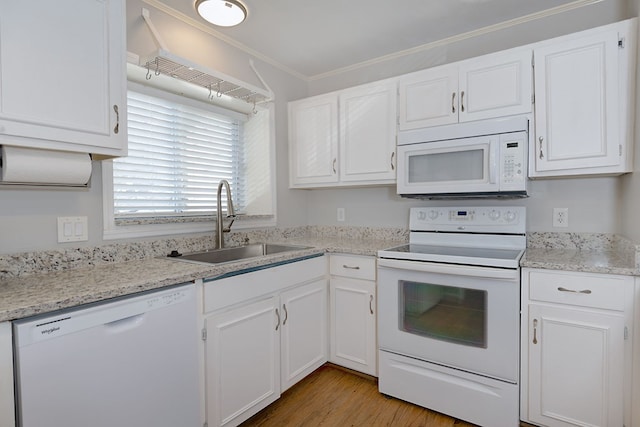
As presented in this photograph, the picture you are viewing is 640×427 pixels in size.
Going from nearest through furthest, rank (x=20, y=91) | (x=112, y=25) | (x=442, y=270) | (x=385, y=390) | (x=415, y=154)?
(x=20, y=91)
(x=112, y=25)
(x=442, y=270)
(x=385, y=390)
(x=415, y=154)

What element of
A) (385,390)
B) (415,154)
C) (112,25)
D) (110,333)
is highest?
(112,25)

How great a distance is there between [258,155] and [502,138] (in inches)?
67.3

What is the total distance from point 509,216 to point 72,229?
7.91 ft

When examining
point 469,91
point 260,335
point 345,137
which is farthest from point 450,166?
point 260,335

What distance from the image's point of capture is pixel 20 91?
1.16 metres

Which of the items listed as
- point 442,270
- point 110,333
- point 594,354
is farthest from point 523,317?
point 110,333

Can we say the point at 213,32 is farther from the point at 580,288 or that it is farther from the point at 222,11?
the point at 580,288

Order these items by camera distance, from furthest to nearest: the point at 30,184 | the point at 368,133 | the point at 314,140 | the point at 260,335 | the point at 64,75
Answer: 1. the point at 314,140
2. the point at 368,133
3. the point at 260,335
4. the point at 30,184
5. the point at 64,75

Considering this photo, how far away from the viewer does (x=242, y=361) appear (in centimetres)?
167

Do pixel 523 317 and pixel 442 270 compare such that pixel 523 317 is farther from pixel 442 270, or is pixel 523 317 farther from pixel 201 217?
pixel 201 217

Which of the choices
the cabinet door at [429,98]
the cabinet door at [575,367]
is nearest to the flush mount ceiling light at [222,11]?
the cabinet door at [429,98]

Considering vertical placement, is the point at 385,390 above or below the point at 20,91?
below

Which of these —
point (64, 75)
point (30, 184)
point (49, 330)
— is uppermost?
point (64, 75)

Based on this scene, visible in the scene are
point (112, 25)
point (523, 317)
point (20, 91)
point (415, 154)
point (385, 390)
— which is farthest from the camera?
point (415, 154)
